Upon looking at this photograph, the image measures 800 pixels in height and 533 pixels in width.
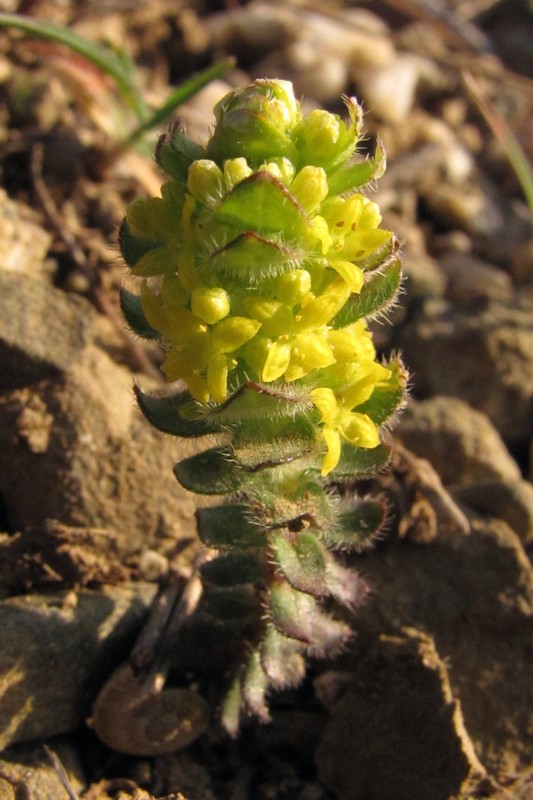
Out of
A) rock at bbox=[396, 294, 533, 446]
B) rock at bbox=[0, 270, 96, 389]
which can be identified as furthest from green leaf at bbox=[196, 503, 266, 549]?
rock at bbox=[396, 294, 533, 446]

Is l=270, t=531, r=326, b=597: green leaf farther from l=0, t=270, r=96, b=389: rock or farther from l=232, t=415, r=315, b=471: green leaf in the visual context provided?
l=0, t=270, r=96, b=389: rock

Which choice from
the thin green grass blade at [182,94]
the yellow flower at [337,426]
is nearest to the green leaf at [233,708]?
the yellow flower at [337,426]

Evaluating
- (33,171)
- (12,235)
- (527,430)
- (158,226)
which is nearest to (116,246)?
(158,226)

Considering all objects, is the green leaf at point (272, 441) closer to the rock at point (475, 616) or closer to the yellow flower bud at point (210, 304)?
the yellow flower bud at point (210, 304)

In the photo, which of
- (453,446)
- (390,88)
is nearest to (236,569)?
(453,446)

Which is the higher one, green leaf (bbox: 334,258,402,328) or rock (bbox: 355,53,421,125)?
green leaf (bbox: 334,258,402,328)

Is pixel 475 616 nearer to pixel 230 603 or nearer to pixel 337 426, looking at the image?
pixel 230 603
